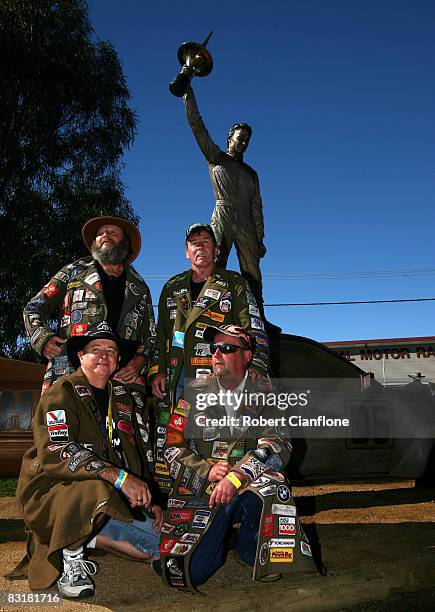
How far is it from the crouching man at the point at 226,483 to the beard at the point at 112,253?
92 centimetres

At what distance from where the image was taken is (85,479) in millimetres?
2686

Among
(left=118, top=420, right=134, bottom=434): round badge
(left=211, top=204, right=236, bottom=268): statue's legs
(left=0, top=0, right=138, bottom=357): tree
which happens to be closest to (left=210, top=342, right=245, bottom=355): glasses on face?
(left=118, top=420, right=134, bottom=434): round badge

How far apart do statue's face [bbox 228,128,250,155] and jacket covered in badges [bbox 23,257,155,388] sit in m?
2.58

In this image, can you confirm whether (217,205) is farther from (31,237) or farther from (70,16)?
(70,16)

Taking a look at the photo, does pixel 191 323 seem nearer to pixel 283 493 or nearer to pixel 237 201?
pixel 283 493

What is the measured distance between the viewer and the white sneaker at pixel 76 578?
2611 millimetres

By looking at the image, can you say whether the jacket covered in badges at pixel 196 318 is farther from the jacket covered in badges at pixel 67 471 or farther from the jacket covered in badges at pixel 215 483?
the jacket covered in badges at pixel 67 471

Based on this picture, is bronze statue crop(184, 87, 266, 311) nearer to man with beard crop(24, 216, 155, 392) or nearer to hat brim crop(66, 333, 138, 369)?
man with beard crop(24, 216, 155, 392)

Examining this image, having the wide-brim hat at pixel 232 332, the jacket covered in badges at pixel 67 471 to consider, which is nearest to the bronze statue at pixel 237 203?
the wide-brim hat at pixel 232 332

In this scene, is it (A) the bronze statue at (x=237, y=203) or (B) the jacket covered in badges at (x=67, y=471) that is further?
(A) the bronze statue at (x=237, y=203)

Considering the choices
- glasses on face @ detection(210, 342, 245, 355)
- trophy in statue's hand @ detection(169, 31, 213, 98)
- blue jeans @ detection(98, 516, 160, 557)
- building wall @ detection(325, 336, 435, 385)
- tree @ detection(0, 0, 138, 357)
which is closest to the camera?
blue jeans @ detection(98, 516, 160, 557)

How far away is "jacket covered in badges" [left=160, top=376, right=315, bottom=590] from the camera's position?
2633 millimetres

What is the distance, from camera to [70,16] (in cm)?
1580

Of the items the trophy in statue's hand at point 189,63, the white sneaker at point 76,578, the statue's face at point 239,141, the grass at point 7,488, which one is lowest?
the white sneaker at point 76,578
